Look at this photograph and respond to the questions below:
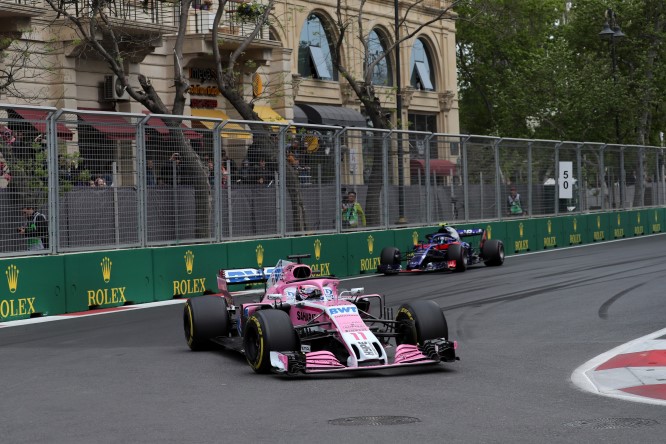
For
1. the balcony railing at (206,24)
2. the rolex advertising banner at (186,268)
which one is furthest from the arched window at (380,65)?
the rolex advertising banner at (186,268)

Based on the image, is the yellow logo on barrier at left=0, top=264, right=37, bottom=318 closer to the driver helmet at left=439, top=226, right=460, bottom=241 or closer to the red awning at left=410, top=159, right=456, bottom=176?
the driver helmet at left=439, top=226, right=460, bottom=241

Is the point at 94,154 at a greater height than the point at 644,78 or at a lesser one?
lesser

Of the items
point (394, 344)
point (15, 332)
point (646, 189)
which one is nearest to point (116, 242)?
point (15, 332)

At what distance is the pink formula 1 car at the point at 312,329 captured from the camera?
33.0 feet

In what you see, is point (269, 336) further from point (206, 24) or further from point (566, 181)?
point (206, 24)

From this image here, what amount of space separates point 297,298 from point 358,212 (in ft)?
38.9

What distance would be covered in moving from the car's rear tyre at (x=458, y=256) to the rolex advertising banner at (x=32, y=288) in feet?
26.3

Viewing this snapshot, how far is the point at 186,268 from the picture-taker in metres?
18.8

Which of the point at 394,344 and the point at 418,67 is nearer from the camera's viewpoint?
the point at 394,344

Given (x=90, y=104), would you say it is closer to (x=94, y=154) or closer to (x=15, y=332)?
(x=94, y=154)

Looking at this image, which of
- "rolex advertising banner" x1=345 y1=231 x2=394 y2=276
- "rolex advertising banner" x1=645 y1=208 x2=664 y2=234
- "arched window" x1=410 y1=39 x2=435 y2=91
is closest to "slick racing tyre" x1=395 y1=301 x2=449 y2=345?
"rolex advertising banner" x1=345 y1=231 x2=394 y2=276

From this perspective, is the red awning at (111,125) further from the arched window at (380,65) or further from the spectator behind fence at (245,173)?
the arched window at (380,65)

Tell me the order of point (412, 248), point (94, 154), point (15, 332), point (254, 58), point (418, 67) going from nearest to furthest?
point (15, 332) → point (94, 154) → point (412, 248) → point (254, 58) → point (418, 67)

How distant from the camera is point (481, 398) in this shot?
29.1 ft
